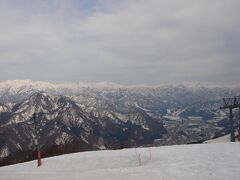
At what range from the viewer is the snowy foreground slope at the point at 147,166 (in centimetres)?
2843

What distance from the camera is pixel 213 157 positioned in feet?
120

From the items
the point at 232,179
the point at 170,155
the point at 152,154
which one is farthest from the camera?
the point at 152,154

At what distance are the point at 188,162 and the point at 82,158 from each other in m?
18.8

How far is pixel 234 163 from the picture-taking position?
107 ft

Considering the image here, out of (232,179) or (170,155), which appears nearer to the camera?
(232,179)

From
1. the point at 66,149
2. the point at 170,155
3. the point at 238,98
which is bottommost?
the point at 66,149

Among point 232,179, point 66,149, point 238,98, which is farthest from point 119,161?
point 66,149

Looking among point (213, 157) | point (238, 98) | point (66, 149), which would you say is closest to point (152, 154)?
point (213, 157)

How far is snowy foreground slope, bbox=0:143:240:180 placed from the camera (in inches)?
1119

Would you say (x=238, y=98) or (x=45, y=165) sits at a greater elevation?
(x=238, y=98)

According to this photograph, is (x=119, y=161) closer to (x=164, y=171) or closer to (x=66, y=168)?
(x=66, y=168)

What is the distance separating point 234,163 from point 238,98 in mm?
64185

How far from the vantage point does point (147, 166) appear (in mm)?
34250

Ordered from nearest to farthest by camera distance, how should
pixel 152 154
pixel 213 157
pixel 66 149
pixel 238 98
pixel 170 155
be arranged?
1. pixel 213 157
2. pixel 170 155
3. pixel 152 154
4. pixel 238 98
5. pixel 66 149
